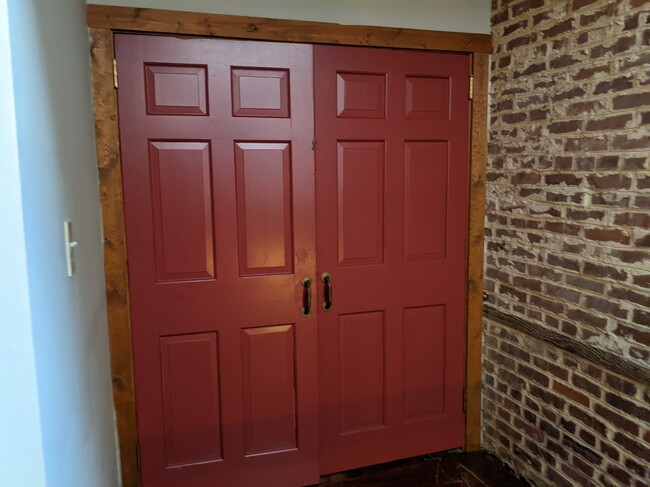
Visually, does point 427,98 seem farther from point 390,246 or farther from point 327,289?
point 327,289

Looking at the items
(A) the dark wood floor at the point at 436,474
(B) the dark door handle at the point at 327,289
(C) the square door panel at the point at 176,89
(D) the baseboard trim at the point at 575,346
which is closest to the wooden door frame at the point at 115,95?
(C) the square door panel at the point at 176,89

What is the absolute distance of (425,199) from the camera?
2279 mm

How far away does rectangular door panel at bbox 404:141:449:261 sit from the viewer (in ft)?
7.36

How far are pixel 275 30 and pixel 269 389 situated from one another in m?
1.58

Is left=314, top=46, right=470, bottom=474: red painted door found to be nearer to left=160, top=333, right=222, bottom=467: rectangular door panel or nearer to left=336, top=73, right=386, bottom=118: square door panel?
left=336, top=73, right=386, bottom=118: square door panel

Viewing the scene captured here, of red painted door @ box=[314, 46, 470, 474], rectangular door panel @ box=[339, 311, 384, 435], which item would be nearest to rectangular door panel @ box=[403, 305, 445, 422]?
red painted door @ box=[314, 46, 470, 474]

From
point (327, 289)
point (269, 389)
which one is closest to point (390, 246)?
point (327, 289)

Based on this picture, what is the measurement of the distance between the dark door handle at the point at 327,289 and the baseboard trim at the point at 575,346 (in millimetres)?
819

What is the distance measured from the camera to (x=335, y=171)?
2.14m

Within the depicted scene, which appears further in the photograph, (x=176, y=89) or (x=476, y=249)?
(x=476, y=249)

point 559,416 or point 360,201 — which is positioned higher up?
point 360,201

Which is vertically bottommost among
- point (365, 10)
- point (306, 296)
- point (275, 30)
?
point (306, 296)

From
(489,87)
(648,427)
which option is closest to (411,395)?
(648,427)

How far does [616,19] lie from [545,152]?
53 cm
